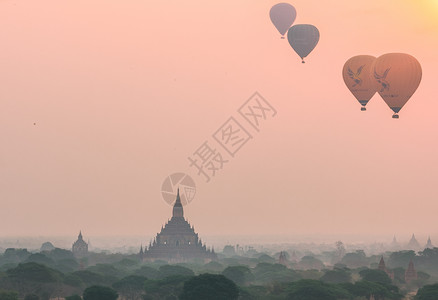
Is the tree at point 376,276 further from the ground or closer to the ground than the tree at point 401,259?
closer to the ground

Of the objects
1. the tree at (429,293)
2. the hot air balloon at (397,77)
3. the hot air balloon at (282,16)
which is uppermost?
the hot air balloon at (282,16)

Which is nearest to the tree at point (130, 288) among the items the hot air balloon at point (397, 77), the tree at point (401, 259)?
the hot air balloon at point (397, 77)

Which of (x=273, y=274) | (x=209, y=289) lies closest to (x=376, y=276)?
(x=273, y=274)

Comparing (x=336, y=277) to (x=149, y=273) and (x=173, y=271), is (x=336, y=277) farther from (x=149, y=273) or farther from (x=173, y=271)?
(x=149, y=273)

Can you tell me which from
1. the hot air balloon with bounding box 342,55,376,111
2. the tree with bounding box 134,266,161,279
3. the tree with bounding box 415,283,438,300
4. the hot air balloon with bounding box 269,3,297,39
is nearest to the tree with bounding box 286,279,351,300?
the tree with bounding box 415,283,438,300

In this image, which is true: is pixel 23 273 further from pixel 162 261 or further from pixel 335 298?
pixel 162 261

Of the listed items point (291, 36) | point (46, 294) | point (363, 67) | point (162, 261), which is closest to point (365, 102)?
point (363, 67)

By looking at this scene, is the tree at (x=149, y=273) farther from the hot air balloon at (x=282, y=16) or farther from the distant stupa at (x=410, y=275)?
the hot air balloon at (x=282, y=16)
